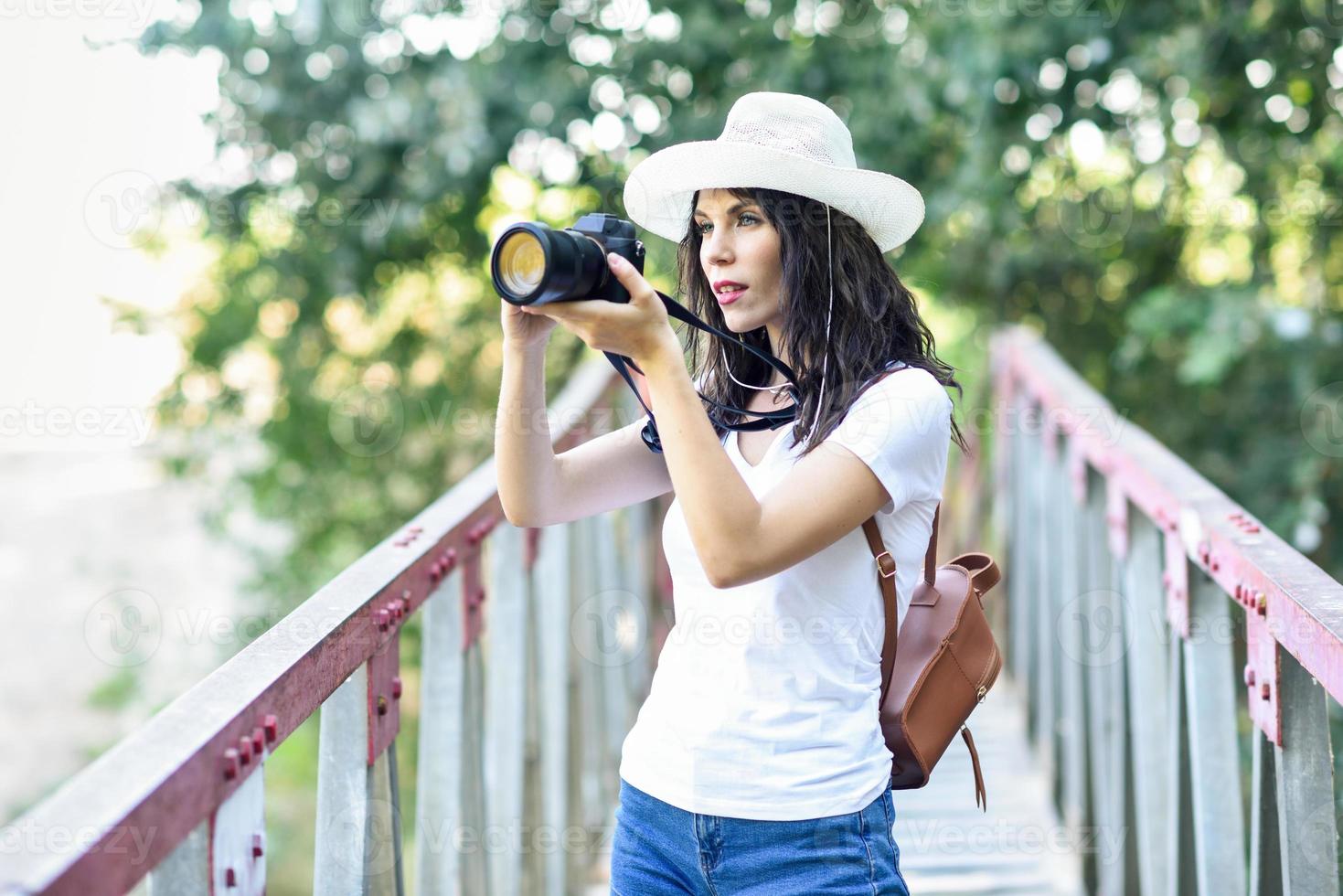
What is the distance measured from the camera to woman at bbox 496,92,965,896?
3.63ft

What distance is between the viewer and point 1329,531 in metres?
3.74

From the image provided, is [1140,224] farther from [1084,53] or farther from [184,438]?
[184,438]

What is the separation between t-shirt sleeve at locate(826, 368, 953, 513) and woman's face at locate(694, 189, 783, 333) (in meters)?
0.17

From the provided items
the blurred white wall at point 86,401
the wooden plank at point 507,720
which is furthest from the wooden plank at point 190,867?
the blurred white wall at point 86,401

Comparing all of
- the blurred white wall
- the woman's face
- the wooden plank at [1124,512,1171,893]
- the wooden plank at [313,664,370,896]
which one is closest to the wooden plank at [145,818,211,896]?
the wooden plank at [313,664,370,896]

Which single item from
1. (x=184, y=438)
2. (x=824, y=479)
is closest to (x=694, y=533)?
(x=824, y=479)

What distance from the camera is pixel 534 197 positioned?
169 inches

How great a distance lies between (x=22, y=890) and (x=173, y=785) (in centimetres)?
16

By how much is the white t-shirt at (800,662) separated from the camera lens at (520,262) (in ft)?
0.89

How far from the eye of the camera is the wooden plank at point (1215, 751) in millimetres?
1645

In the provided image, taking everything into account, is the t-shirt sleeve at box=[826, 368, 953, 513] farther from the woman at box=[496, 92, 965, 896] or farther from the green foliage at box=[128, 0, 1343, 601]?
the green foliage at box=[128, 0, 1343, 601]

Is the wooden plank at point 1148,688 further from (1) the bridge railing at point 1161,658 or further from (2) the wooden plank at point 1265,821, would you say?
(2) the wooden plank at point 1265,821

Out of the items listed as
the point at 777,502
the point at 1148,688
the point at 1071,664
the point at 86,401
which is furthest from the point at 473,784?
the point at 86,401

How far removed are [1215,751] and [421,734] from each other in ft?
3.31
